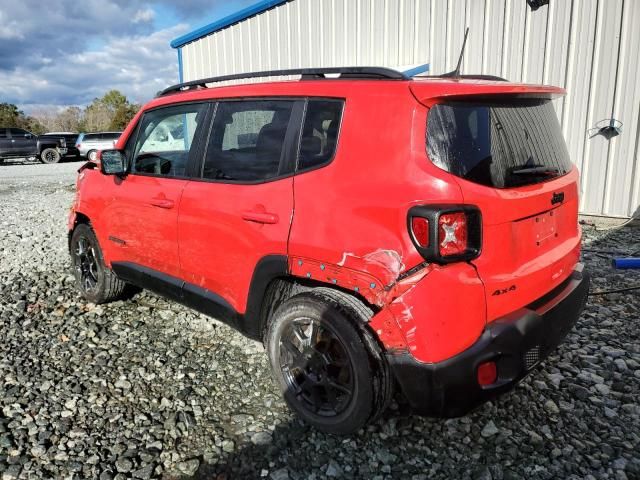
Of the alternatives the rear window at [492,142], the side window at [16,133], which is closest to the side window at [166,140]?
the rear window at [492,142]

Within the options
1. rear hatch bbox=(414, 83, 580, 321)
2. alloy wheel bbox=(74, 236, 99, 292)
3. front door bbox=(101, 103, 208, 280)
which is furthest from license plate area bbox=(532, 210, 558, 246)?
alloy wheel bbox=(74, 236, 99, 292)

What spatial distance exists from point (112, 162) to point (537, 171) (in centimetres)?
290

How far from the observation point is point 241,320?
2.93 m

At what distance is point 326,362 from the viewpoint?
252cm

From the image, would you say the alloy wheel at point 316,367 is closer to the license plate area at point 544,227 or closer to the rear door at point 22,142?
the license plate area at point 544,227

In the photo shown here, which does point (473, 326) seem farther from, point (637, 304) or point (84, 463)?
point (637, 304)

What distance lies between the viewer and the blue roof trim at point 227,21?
396 inches

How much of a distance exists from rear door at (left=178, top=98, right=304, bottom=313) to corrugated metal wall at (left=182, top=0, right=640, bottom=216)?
5911mm

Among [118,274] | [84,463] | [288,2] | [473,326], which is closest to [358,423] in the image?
A: [473,326]

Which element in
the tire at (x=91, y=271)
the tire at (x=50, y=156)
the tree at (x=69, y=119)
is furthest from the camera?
the tree at (x=69, y=119)

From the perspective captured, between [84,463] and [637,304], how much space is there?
165 inches

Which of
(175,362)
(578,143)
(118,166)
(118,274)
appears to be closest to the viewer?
(175,362)

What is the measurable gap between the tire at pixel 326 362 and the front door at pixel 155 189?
3.59 feet

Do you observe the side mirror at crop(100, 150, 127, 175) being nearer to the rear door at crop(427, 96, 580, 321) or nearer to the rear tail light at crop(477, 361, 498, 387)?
the rear door at crop(427, 96, 580, 321)
